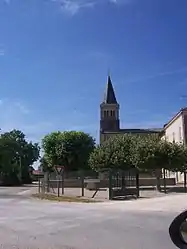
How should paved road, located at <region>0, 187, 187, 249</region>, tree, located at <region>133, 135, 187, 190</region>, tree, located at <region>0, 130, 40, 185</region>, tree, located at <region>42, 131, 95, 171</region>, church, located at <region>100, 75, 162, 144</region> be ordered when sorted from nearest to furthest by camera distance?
paved road, located at <region>0, 187, 187, 249</region> → tree, located at <region>133, 135, 187, 190</region> → tree, located at <region>0, 130, 40, 185</region> → tree, located at <region>42, 131, 95, 171</region> → church, located at <region>100, 75, 162, 144</region>

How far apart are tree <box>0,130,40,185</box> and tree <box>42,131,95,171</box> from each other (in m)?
8.29

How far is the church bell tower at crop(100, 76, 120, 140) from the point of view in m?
149

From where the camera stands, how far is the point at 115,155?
5938 cm

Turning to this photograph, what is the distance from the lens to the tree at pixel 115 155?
2274 inches

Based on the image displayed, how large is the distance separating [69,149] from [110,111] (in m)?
58.8

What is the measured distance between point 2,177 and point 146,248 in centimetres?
8024

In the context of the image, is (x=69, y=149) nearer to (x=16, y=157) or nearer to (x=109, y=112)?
(x=16, y=157)

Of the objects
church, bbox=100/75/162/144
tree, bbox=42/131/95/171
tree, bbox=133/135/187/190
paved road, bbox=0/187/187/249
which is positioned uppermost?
church, bbox=100/75/162/144

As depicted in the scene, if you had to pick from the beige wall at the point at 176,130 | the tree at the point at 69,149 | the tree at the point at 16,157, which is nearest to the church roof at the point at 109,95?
the tree at the point at 16,157

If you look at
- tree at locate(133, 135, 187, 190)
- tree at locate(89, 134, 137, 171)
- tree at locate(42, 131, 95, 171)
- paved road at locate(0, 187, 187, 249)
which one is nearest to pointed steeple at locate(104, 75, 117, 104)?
tree at locate(42, 131, 95, 171)

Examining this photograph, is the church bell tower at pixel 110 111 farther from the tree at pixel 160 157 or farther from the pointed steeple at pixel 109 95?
the tree at pixel 160 157

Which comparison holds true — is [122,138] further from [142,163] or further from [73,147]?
[73,147]

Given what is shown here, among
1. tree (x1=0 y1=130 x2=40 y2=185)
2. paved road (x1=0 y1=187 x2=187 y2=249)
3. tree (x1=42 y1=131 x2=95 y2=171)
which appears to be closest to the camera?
paved road (x1=0 y1=187 x2=187 y2=249)

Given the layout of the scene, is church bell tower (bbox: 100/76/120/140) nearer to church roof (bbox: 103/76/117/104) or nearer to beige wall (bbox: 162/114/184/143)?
church roof (bbox: 103/76/117/104)
